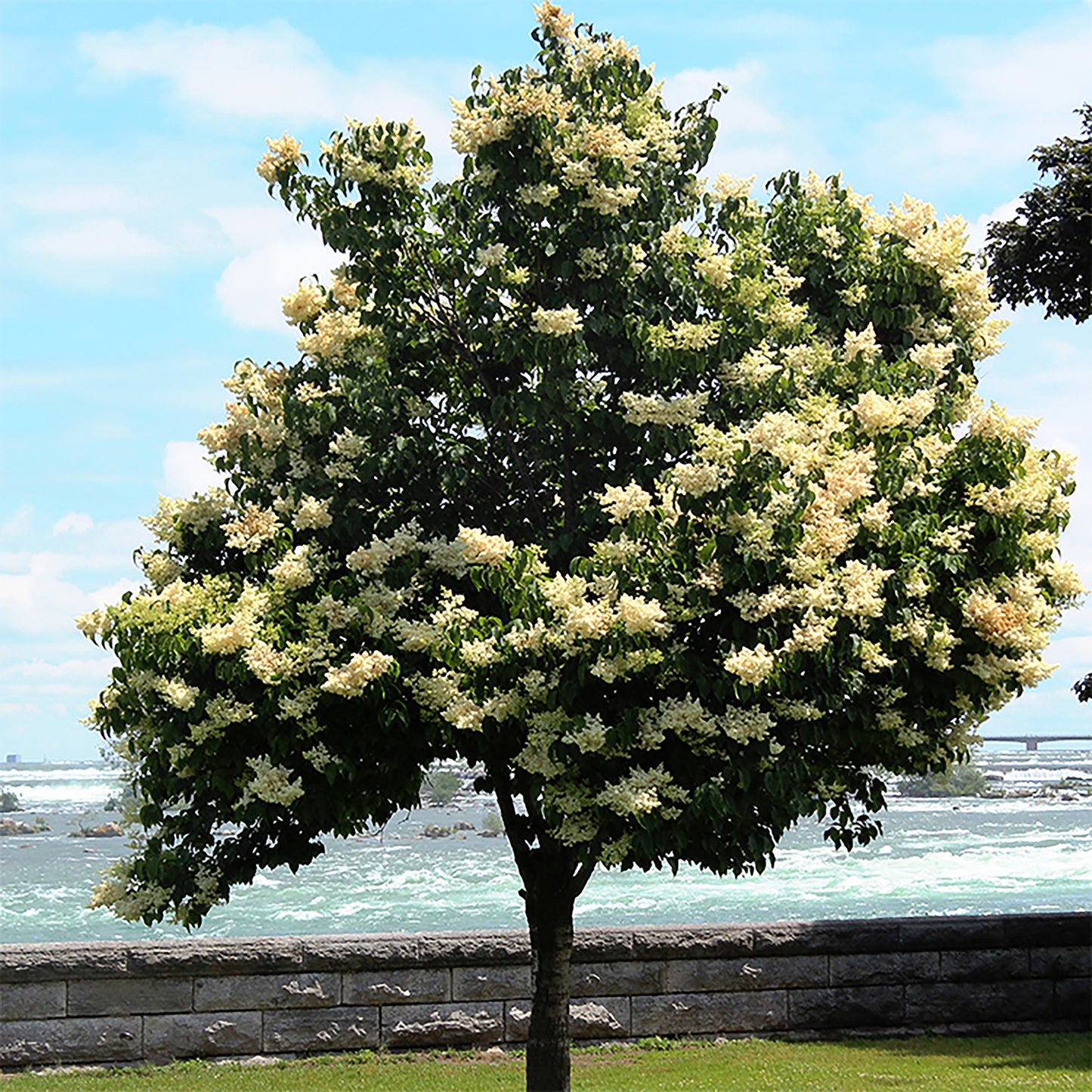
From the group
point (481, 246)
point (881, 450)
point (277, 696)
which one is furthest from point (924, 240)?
point (277, 696)

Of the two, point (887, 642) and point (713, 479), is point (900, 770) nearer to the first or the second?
point (887, 642)

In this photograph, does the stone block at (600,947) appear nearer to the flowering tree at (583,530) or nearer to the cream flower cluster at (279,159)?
the flowering tree at (583,530)

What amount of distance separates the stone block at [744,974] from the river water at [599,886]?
44.2 ft

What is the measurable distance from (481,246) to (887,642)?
15.1ft

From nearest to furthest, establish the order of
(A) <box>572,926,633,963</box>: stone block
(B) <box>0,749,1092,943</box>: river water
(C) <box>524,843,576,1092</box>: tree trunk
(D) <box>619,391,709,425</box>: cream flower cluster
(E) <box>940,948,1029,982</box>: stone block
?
1. (D) <box>619,391,709,425</box>: cream flower cluster
2. (C) <box>524,843,576,1092</box>: tree trunk
3. (A) <box>572,926,633,963</box>: stone block
4. (E) <box>940,948,1029,982</box>: stone block
5. (B) <box>0,749,1092,943</box>: river water

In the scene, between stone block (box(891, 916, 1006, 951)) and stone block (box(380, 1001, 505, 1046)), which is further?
stone block (box(891, 916, 1006, 951))

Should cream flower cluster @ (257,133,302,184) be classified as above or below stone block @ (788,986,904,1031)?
above

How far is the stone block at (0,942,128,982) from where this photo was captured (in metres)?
15.2

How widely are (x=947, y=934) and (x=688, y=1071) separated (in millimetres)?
3963

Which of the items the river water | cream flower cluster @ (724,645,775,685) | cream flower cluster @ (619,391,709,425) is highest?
cream flower cluster @ (619,391,709,425)

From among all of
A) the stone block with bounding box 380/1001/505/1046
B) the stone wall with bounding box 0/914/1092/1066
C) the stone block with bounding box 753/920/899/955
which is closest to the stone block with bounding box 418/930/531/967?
the stone wall with bounding box 0/914/1092/1066

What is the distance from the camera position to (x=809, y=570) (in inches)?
364

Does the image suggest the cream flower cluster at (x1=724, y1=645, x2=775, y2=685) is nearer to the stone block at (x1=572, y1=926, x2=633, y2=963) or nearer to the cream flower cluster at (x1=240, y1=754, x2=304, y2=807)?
the cream flower cluster at (x1=240, y1=754, x2=304, y2=807)

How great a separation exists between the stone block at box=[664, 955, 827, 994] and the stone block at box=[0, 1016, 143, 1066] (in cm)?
592
